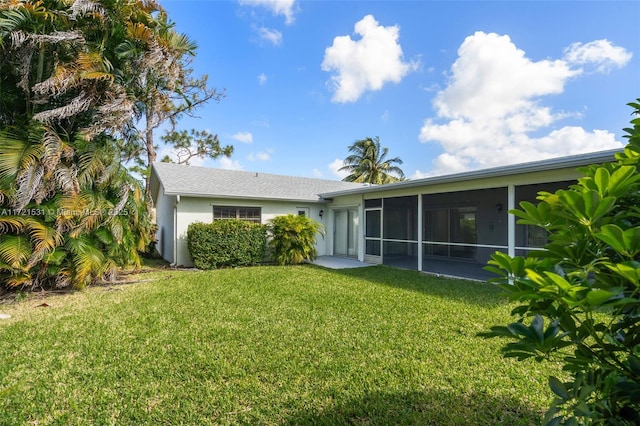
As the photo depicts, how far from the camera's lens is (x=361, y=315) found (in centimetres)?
560

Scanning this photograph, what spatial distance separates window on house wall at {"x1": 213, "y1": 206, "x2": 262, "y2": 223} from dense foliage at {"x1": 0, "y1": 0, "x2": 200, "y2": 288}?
4310 mm

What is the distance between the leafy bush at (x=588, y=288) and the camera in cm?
106

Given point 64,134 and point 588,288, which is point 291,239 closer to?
point 64,134

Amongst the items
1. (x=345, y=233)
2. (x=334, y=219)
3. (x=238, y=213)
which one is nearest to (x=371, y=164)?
(x=334, y=219)

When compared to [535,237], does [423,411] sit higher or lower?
lower

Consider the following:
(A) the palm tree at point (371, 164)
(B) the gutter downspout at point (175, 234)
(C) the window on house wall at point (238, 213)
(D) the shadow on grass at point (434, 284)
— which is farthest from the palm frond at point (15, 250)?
(A) the palm tree at point (371, 164)

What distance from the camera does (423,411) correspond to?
2848 millimetres

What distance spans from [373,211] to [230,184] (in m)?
6.65

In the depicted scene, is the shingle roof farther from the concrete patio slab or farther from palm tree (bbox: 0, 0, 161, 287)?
palm tree (bbox: 0, 0, 161, 287)

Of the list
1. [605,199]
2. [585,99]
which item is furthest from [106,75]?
[585,99]

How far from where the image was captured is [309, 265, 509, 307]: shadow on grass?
6844 millimetres

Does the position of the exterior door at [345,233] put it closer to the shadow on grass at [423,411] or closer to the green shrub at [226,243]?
the green shrub at [226,243]

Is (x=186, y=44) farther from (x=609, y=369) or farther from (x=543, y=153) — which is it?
(x=543, y=153)

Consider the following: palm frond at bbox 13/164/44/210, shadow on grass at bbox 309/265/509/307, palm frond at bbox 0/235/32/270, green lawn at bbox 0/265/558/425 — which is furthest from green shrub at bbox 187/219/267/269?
palm frond at bbox 13/164/44/210
